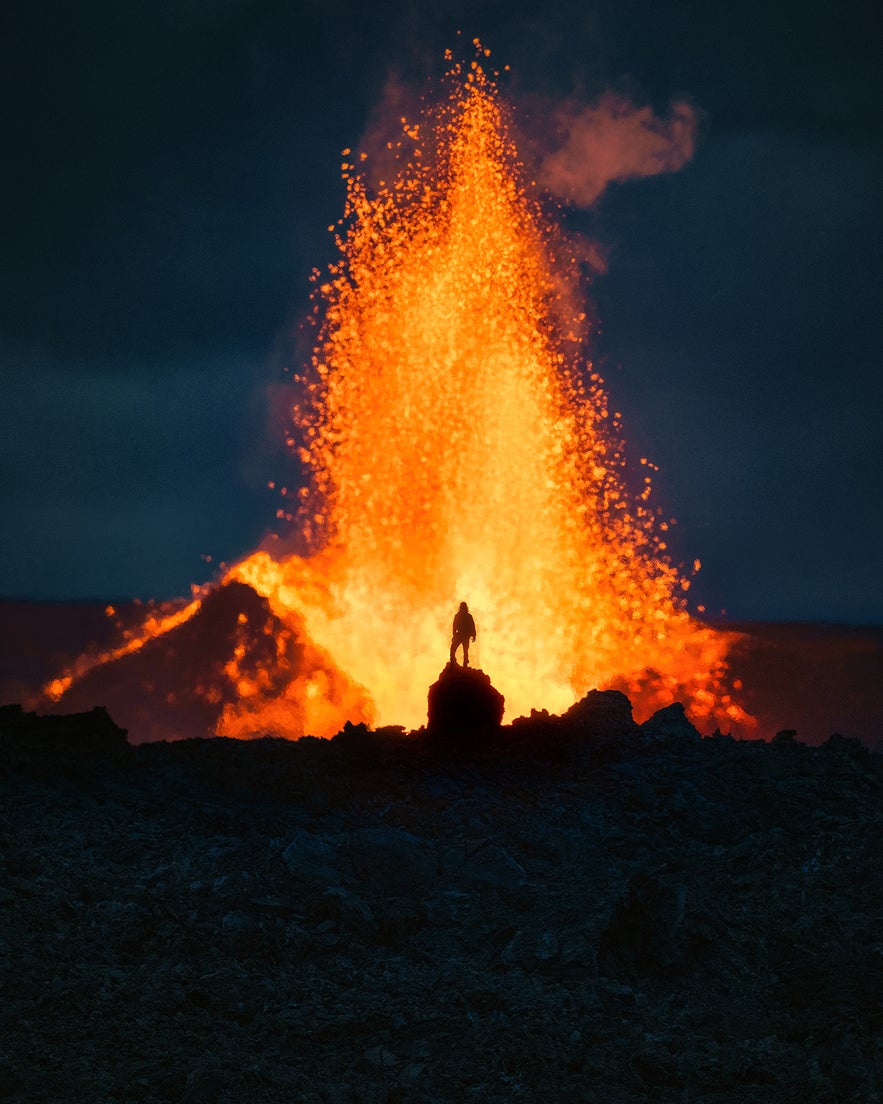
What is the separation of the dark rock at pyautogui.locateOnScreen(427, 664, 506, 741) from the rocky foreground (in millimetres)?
487

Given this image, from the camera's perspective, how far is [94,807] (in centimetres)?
2128

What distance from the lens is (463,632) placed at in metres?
26.7

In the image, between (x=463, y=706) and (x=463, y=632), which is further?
(x=463, y=632)

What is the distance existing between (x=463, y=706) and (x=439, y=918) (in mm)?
7861

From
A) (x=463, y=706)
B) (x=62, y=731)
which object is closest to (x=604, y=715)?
(x=463, y=706)

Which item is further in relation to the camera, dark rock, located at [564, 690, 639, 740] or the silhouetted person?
dark rock, located at [564, 690, 639, 740]

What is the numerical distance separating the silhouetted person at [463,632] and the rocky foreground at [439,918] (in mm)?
2169

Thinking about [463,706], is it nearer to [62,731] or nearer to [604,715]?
[604,715]

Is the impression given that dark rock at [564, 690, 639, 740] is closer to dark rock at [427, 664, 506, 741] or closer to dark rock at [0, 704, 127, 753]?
dark rock at [427, 664, 506, 741]

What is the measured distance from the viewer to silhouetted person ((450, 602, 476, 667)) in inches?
1048

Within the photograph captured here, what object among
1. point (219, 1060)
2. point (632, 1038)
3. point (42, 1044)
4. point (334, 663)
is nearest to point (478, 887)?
point (632, 1038)

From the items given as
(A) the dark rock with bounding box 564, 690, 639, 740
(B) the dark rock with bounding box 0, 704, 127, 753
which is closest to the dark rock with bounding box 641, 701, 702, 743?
(A) the dark rock with bounding box 564, 690, 639, 740

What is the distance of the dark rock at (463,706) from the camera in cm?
2567

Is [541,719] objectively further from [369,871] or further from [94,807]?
[94,807]
